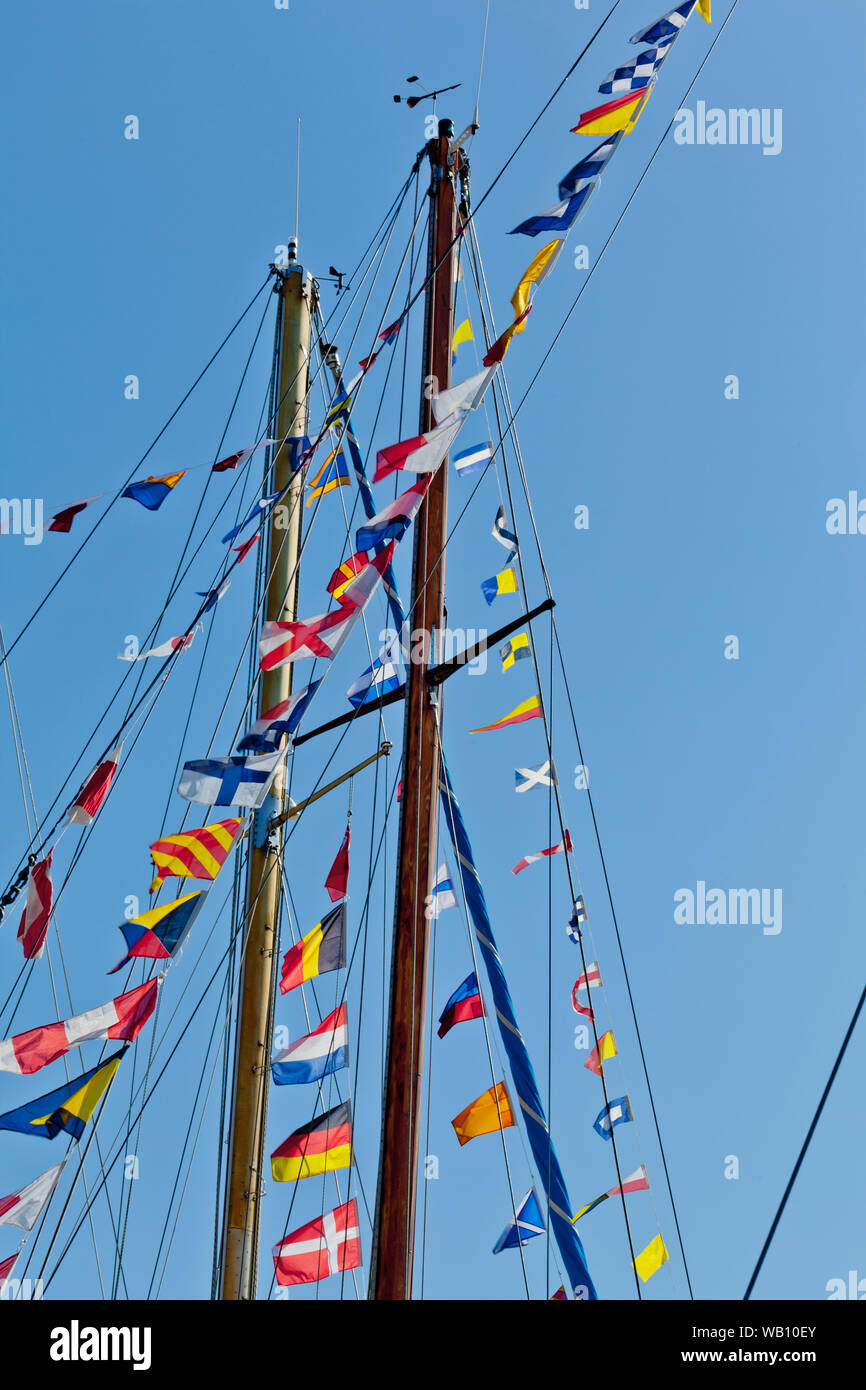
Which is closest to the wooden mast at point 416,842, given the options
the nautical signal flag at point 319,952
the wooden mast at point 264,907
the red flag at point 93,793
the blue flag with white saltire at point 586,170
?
the wooden mast at point 264,907

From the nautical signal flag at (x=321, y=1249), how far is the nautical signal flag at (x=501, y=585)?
207 inches

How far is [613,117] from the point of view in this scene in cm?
911

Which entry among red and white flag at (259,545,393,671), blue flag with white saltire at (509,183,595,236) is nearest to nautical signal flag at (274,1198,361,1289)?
red and white flag at (259,545,393,671)

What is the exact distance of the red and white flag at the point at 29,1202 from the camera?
8.00 metres

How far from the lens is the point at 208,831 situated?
9.12 meters

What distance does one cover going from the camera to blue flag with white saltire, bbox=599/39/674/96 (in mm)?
9258

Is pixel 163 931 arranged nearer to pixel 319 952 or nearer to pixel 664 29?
pixel 319 952

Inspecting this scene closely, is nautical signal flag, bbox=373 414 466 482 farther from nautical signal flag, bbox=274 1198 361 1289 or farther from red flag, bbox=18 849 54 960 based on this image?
nautical signal flag, bbox=274 1198 361 1289

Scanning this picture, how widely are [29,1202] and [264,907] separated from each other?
581 cm

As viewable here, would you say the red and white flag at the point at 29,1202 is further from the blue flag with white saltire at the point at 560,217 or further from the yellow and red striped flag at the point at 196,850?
the blue flag with white saltire at the point at 560,217

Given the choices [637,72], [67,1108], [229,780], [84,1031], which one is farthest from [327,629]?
[637,72]
